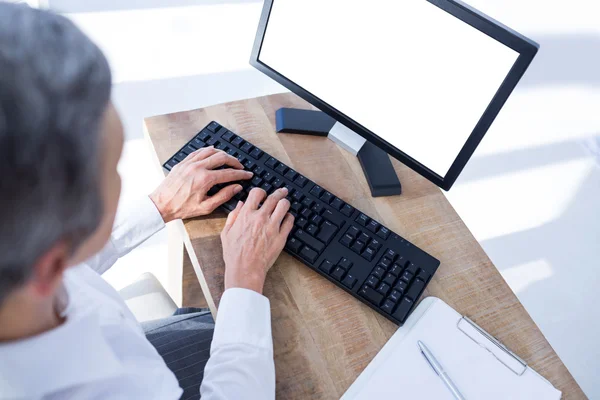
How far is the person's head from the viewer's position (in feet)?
1.23

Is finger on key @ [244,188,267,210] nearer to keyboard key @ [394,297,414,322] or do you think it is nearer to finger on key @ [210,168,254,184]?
finger on key @ [210,168,254,184]

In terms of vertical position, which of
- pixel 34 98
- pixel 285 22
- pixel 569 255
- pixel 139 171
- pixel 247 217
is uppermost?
pixel 34 98

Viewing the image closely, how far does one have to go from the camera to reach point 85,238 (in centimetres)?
47

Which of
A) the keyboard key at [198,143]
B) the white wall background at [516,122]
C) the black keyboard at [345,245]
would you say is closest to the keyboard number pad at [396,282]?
the black keyboard at [345,245]

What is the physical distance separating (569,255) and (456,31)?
1.26 m

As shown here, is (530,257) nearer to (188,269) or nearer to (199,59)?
(188,269)

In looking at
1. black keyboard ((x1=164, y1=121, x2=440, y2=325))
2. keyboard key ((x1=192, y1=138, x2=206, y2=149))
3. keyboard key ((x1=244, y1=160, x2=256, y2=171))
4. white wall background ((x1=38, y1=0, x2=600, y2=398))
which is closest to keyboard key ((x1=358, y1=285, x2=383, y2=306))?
black keyboard ((x1=164, y1=121, x2=440, y2=325))

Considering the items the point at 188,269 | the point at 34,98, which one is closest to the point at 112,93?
the point at 34,98

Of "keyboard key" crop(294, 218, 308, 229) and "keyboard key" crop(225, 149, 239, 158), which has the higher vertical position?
"keyboard key" crop(225, 149, 239, 158)

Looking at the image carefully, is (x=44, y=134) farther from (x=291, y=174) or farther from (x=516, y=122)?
(x=516, y=122)

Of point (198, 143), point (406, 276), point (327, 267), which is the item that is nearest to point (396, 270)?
point (406, 276)

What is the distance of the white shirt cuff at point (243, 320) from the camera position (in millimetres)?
761

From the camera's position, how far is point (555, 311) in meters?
1.68

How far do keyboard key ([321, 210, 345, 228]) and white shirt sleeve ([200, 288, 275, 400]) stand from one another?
0.20m
